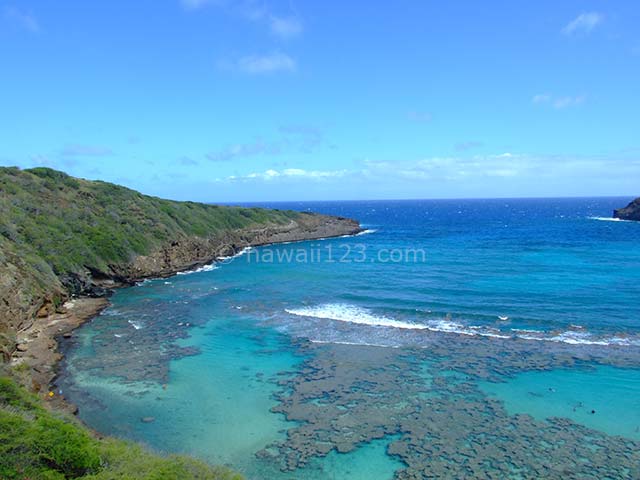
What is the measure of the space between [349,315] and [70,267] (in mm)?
23918

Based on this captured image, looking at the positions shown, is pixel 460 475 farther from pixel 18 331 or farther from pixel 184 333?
pixel 18 331

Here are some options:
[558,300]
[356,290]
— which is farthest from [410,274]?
[558,300]

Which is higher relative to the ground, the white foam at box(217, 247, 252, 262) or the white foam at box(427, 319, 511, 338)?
the white foam at box(217, 247, 252, 262)

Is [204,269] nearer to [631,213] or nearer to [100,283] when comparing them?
[100,283]

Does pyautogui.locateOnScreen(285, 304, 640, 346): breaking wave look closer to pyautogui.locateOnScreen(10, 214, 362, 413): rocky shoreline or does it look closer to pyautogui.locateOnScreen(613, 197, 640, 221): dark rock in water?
pyautogui.locateOnScreen(10, 214, 362, 413): rocky shoreline

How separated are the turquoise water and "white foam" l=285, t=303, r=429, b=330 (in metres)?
0.14

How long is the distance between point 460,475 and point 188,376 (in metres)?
13.5

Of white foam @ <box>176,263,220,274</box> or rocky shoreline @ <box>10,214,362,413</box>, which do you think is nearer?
rocky shoreline @ <box>10,214,362,413</box>

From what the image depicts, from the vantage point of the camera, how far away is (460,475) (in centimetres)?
1458

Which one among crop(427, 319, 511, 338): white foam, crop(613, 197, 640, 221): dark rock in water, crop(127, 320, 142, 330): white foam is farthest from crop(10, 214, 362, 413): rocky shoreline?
crop(613, 197, 640, 221): dark rock in water

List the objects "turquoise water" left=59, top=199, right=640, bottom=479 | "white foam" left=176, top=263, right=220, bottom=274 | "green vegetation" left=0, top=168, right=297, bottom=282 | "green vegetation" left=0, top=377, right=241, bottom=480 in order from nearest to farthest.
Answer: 1. "green vegetation" left=0, top=377, right=241, bottom=480
2. "turquoise water" left=59, top=199, right=640, bottom=479
3. "green vegetation" left=0, top=168, right=297, bottom=282
4. "white foam" left=176, top=263, right=220, bottom=274

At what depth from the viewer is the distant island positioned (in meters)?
11.9

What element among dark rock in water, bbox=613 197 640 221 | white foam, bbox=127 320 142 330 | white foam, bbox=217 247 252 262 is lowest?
white foam, bbox=127 320 142 330

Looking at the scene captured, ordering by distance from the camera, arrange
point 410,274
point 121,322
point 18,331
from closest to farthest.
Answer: point 18,331 → point 121,322 → point 410,274
